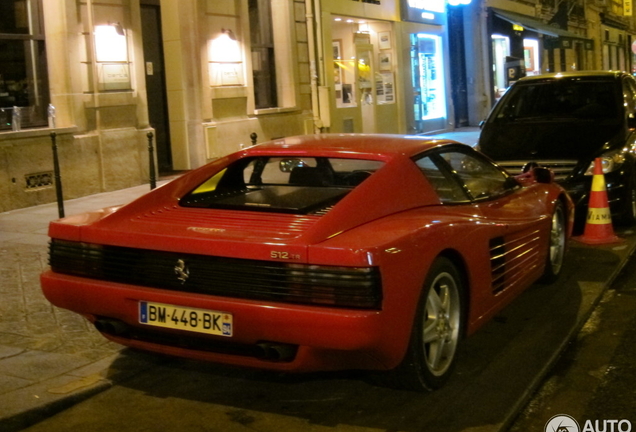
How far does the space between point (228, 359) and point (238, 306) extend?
1.22ft

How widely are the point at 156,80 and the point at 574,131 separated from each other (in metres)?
7.77

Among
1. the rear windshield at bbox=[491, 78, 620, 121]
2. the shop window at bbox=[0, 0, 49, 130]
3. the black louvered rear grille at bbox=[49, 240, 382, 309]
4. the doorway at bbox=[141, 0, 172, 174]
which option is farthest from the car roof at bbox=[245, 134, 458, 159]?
the doorway at bbox=[141, 0, 172, 174]

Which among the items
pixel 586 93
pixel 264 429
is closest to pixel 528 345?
pixel 264 429

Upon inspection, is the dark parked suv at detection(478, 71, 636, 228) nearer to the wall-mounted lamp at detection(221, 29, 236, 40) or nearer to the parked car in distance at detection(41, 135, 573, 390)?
the parked car in distance at detection(41, 135, 573, 390)

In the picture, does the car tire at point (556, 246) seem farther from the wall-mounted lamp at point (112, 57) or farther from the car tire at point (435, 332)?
the wall-mounted lamp at point (112, 57)

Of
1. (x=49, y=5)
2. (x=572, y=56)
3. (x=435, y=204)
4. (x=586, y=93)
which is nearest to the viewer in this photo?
(x=435, y=204)

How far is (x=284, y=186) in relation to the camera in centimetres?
539

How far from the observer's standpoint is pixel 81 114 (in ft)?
38.4

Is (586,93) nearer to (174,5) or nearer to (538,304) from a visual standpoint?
(538,304)

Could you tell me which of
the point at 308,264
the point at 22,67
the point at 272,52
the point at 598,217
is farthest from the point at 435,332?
the point at 272,52

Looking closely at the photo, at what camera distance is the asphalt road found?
4.16 metres

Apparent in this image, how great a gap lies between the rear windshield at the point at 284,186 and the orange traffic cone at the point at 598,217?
11.3 feet

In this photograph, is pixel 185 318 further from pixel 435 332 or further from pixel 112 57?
pixel 112 57

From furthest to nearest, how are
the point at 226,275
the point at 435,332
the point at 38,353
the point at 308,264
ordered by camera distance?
the point at 38,353 → the point at 435,332 → the point at 226,275 → the point at 308,264
